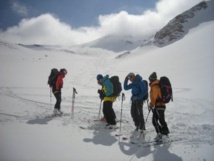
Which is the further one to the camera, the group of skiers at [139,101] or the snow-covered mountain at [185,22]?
the snow-covered mountain at [185,22]

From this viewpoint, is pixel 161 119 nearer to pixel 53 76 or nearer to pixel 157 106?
pixel 157 106

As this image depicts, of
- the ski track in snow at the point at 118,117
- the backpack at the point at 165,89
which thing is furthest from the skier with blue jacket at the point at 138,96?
the backpack at the point at 165,89

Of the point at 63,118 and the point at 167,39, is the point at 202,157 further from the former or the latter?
the point at 167,39

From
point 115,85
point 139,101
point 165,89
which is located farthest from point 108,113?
point 165,89

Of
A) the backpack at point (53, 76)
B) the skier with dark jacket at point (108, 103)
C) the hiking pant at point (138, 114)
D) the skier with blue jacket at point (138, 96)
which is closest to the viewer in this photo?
the skier with blue jacket at point (138, 96)

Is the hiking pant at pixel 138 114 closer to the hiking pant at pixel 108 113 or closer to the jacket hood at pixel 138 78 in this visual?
the jacket hood at pixel 138 78

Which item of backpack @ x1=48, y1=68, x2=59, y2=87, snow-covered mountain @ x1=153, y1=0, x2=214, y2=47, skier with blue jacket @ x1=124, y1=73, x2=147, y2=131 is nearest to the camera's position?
skier with blue jacket @ x1=124, y1=73, x2=147, y2=131

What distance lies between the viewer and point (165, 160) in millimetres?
6852

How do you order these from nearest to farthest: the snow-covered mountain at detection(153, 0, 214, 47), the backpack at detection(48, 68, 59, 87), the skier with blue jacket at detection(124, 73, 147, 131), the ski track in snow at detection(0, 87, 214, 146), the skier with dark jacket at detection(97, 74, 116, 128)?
the ski track in snow at detection(0, 87, 214, 146), the skier with blue jacket at detection(124, 73, 147, 131), the skier with dark jacket at detection(97, 74, 116, 128), the backpack at detection(48, 68, 59, 87), the snow-covered mountain at detection(153, 0, 214, 47)

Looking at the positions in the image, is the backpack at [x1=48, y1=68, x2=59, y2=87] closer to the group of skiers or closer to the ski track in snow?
the ski track in snow

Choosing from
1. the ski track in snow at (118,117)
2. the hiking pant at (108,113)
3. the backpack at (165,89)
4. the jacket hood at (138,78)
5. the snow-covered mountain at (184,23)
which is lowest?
the ski track in snow at (118,117)

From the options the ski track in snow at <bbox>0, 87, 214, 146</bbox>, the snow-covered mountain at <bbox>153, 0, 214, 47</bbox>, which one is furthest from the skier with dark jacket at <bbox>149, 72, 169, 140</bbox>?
the snow-covered mountain at <bbox>153, 0, 214, 47</bbox>

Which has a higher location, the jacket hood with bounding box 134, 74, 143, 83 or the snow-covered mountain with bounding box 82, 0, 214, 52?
the snow-covered mountain with bounding box 82, 0, 214, 52

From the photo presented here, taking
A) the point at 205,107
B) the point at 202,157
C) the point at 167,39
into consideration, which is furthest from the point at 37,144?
the point at 167,39
